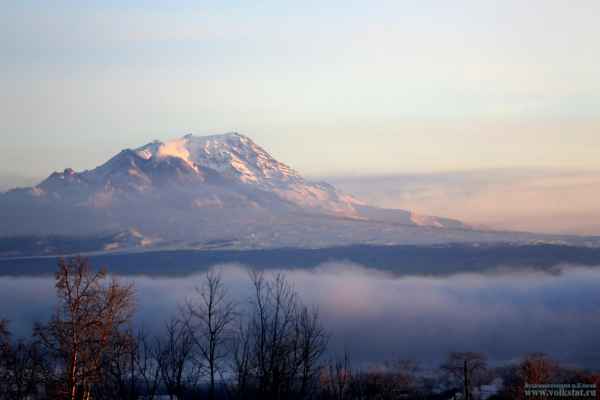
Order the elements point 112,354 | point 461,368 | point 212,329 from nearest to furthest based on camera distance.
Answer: point 112,354, point 212,329, point 461,368

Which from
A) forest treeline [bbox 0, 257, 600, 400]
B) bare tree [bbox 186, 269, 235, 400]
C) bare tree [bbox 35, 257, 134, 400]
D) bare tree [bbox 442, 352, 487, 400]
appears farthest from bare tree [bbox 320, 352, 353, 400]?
bare tree [bbox 442, 352, 487, 400]

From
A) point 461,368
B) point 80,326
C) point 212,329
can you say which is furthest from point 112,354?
point 461,368

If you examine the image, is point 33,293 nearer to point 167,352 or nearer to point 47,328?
point 167,352

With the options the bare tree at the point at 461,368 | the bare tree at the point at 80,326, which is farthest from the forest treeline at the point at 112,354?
the bare tree at the point at 461,368

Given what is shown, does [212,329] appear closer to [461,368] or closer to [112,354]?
Result: [112,354]

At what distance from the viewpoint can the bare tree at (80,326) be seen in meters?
33.9

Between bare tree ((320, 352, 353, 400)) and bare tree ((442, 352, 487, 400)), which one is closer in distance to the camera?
bare tree ((320, 352, 353, 400))

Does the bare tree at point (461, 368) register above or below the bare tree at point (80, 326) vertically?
below

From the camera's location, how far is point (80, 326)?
3419 cm

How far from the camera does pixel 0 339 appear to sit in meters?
38.8

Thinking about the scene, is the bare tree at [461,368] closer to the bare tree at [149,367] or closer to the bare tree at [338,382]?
the bare tree at [338,382]

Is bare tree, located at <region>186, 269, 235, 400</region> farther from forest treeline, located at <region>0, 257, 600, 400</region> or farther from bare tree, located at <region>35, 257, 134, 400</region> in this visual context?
bare tree, located at <region>35, 257, 134, 400</region>

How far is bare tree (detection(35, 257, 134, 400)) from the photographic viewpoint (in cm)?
3391

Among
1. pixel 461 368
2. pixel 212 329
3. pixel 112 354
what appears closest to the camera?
pixel 112 354
